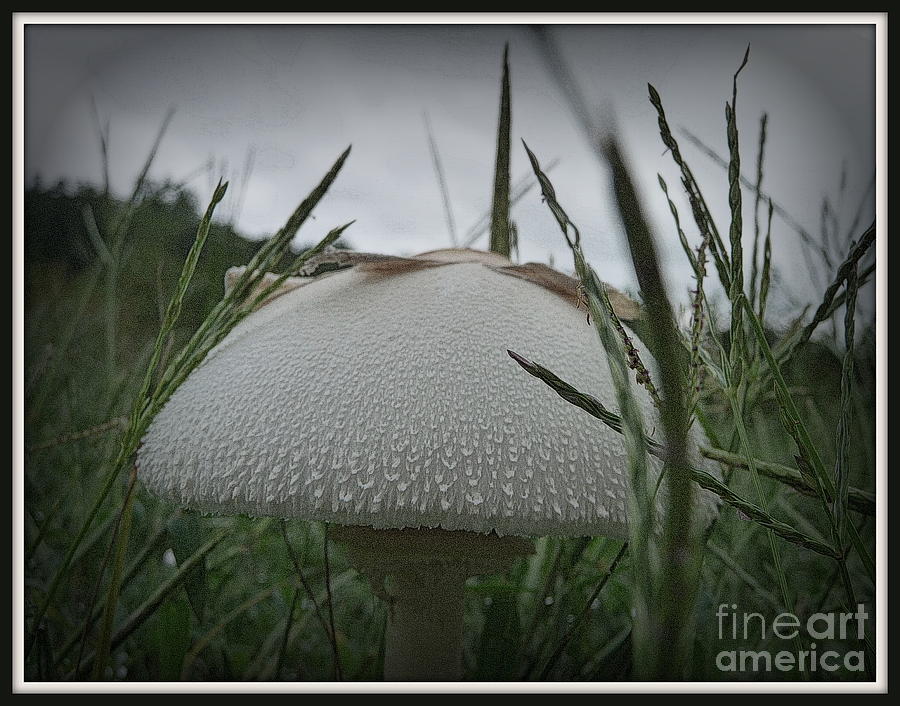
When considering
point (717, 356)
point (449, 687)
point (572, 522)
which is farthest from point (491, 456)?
point (717, 356)

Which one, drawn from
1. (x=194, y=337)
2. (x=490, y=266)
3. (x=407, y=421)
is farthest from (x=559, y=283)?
(x=194, y=337)

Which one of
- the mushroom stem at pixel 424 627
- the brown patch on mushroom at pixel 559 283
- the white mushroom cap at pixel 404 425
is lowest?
the mushroom stem at pixel 424 627

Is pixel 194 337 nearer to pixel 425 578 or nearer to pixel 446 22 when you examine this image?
pixel 425 578

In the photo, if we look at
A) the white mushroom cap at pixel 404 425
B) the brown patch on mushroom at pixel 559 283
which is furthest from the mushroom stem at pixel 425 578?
the brown patch on mushroom at pixel 559 283

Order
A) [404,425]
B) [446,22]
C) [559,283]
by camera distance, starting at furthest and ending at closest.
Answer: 1. [446,22]
2. [559,283]
3. [404,425]

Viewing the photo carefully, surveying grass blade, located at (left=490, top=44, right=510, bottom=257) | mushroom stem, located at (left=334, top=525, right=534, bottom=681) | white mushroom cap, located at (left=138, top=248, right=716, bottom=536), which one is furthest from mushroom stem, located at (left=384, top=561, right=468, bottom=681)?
grass blade, located at (left=490, top=44, right=510, bottom=257)

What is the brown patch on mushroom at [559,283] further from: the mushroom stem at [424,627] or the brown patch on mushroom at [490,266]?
the mushroom stem at [424,627]

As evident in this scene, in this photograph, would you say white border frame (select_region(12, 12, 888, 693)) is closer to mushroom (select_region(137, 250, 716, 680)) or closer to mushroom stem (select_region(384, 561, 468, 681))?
mushroom stem (select_region(384, 561, 468, 681))
